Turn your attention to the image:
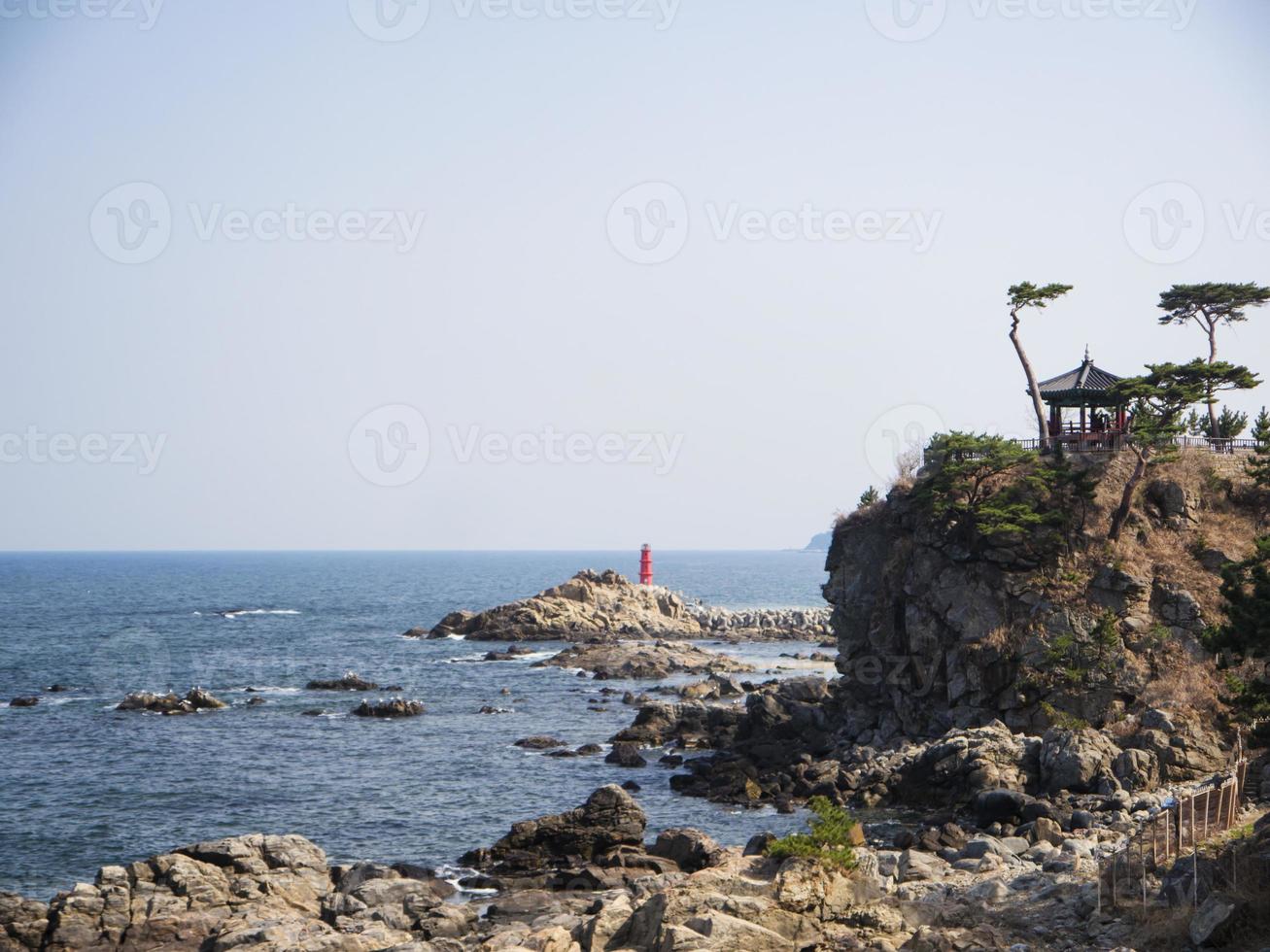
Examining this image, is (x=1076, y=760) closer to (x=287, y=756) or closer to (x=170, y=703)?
(x=287, y=756)

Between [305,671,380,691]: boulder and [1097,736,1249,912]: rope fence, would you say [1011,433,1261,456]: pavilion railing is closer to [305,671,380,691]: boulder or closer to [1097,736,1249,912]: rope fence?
[1097,736,1249,912]: rope fence

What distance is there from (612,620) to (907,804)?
214 feet

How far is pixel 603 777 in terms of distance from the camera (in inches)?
1750

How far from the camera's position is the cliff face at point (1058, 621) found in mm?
42000

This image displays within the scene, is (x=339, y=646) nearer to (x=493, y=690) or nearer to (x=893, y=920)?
(x=493, y=690)

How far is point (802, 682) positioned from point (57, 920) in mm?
35603

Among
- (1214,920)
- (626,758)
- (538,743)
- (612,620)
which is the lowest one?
(538,743)

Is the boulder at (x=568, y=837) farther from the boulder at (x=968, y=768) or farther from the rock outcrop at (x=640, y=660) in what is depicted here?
the rock outcrop at (x=640, y=660)

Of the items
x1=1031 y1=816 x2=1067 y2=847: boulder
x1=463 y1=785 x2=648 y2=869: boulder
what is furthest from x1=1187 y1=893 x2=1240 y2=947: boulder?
x1=463 y1=785 x2=648 y2=869: boulder

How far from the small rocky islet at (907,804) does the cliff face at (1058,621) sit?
0.10m

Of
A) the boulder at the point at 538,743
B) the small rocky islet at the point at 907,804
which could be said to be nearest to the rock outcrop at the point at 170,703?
the boulder at the point at 538,743

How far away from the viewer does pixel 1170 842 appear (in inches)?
917

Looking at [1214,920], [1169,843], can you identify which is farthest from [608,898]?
[1214,920]

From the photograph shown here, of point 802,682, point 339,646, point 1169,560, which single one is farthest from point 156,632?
point 1169,560
